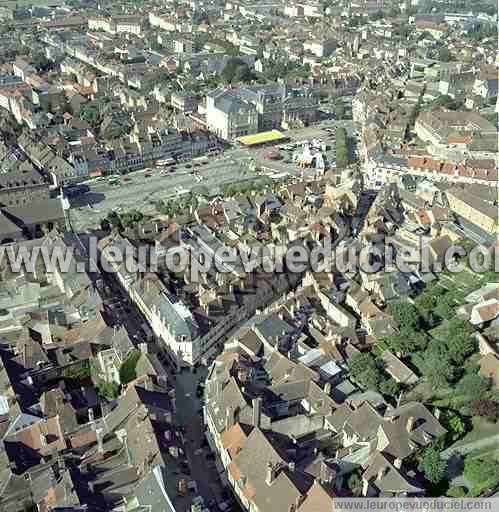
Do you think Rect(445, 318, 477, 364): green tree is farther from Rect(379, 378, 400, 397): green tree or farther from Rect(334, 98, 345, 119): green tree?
Rect(334, 98, 345, 119): green tree

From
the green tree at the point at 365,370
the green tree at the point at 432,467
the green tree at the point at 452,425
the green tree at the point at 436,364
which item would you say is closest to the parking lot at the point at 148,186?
the green tree at the point at 365,370

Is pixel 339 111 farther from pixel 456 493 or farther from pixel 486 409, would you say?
pixel 456 493

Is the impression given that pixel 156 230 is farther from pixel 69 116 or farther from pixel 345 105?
pixel 345 105

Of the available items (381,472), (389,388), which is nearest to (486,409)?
(389,388)

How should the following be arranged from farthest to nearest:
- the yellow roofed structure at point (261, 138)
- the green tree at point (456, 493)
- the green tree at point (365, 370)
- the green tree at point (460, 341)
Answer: the yellow roofed structure at point (261, 138) → the green tree at point (460, 341) → the green tree at point (365, 370) → the green tree at point (456, 493)

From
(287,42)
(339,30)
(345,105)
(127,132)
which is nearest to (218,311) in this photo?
(127,132)

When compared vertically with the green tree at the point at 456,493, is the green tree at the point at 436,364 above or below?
above

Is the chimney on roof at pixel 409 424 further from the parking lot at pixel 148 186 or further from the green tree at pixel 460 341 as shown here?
the parking lot at pixel 148 186
